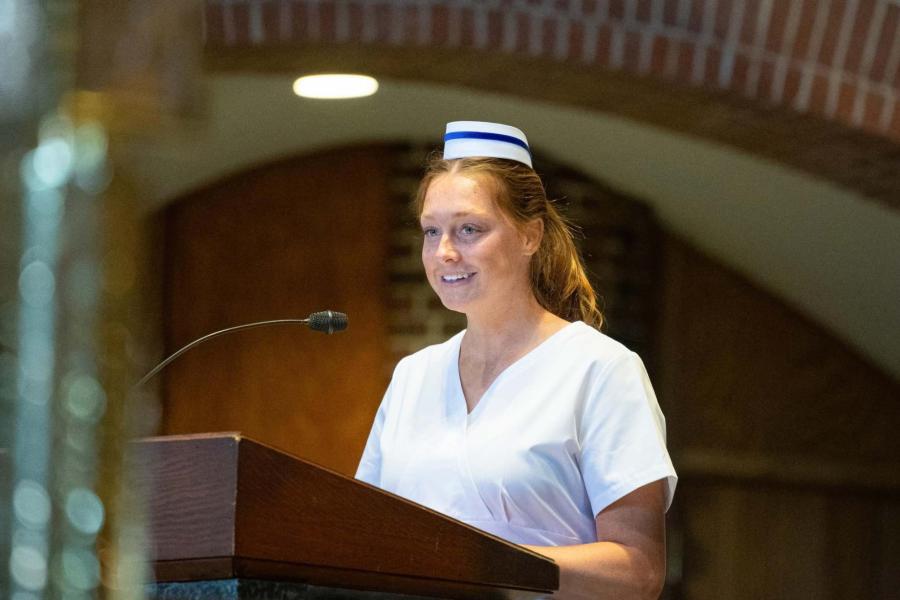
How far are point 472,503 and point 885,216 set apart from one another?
3020 mm

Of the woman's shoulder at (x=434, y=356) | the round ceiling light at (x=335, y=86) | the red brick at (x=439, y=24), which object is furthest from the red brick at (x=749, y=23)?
the woman's shoulder at (x=434, y=356)

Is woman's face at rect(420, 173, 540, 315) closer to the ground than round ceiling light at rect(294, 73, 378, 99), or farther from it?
closer to the ground

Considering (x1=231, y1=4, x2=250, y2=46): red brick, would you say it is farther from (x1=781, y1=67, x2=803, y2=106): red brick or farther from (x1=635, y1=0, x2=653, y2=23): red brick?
(x1=781, y1=67, x2=803, y2=106): red brick

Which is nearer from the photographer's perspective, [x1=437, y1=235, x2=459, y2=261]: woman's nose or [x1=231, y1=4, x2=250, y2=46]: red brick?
[x1=437, y1=235, x2=459, y2=261]: woman's nose

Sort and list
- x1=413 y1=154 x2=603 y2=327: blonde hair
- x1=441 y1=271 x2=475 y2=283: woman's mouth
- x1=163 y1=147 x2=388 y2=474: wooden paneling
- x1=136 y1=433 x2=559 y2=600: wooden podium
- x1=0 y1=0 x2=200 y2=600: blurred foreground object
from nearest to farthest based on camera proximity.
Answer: x1=0 y1=0 x2=200 y2=600: blurred foreground object, x1=136 y1=433 x2=559 y2=600: wooden podium, x1=441 y1=271 x2=475 y2=283: woman's mouth, x1=413 y1=154 x2=603 y2=327: blonde hair, x1=163 y1=147 x2=388 y2=474: wooden paneling

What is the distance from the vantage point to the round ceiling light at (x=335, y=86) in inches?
168

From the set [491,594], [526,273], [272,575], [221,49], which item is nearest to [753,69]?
[221,49]

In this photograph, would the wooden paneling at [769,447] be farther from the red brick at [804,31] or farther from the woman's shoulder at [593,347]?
the woman's shoulder at [593,347]

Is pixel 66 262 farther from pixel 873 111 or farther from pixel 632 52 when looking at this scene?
pixel 873 111

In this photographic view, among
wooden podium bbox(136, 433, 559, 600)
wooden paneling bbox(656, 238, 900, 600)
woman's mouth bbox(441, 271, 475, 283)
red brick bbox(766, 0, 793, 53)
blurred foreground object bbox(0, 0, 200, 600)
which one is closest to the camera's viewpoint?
blurred foreground object bbox(0, 0, 200, 600)

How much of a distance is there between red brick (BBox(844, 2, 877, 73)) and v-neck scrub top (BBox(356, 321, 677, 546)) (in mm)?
2140

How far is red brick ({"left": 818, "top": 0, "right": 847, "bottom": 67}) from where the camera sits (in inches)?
155

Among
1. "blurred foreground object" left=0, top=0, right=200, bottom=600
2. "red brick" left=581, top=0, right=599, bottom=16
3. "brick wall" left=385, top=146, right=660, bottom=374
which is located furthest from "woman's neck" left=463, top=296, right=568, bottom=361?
"brick wall" left=385, top=146, right=660, bottom=374

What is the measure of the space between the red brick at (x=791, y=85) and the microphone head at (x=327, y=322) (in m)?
2.01
